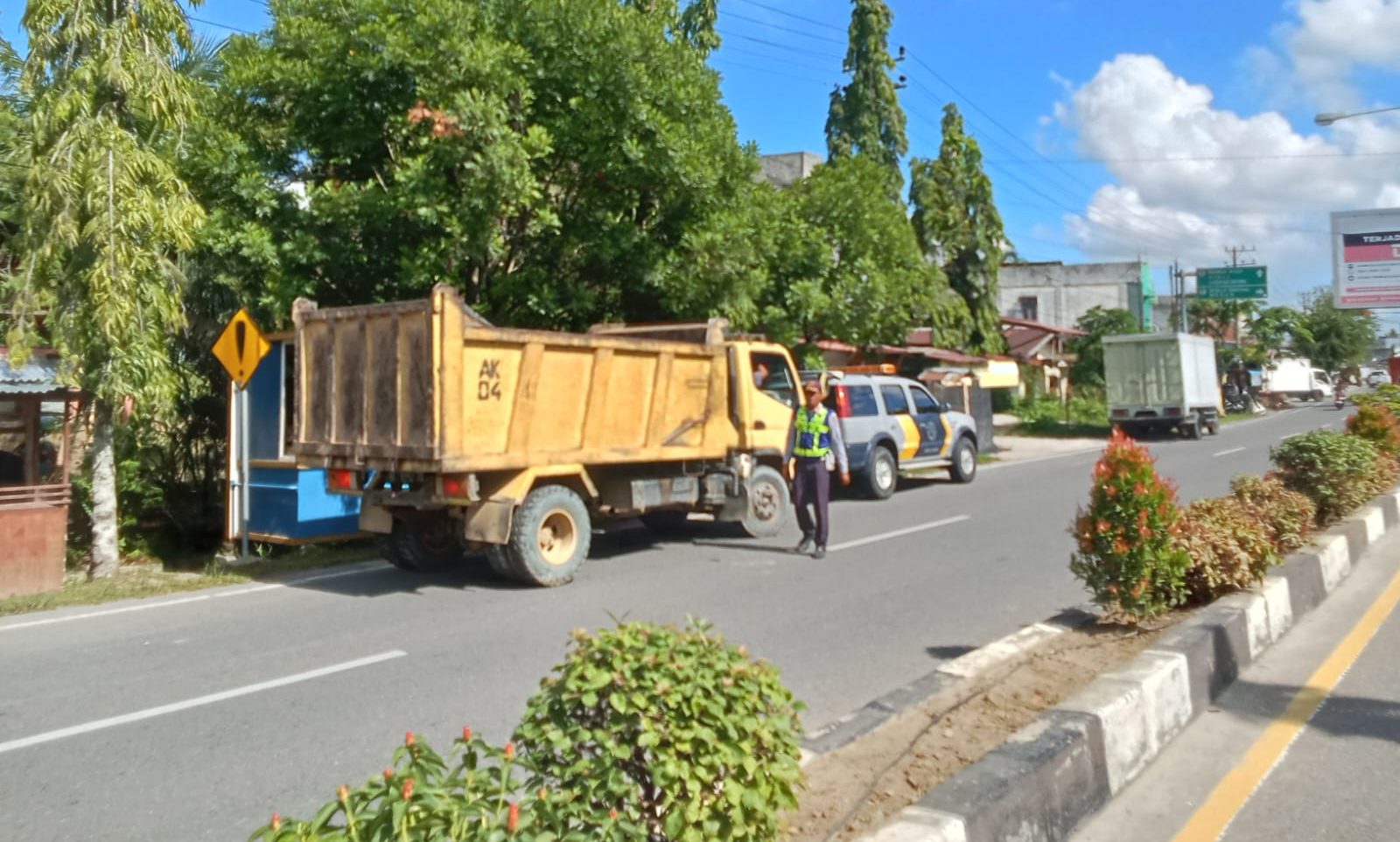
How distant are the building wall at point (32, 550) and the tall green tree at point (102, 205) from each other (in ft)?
1.62

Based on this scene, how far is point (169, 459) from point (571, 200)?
580 cm

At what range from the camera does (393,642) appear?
775 centimetres

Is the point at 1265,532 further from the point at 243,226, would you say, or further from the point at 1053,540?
the point at 243,226

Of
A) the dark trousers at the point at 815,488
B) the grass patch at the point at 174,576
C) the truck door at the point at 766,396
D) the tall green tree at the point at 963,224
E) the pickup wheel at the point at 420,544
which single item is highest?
the tall green tree at the point at 963,224

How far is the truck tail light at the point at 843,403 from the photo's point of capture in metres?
16.2

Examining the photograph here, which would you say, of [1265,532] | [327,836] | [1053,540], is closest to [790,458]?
[1053,540]

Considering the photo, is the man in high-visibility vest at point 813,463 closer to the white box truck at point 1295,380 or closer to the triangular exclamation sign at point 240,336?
the triangular exclamation sign at point 240,336

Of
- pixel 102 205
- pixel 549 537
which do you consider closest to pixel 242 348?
pixel 102 205

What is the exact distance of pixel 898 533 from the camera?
1295 cm

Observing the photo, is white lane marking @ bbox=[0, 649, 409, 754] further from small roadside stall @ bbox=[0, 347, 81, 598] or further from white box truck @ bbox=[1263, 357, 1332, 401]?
white box truck @ bbox=[1263, 357, 1332, 401]

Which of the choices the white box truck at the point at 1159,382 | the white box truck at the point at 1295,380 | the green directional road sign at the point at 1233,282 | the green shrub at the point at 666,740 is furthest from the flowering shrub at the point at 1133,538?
the white box truck at the point at 1295,380

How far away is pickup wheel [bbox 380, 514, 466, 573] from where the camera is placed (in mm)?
10477

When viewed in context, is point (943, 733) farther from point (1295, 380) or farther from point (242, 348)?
point (1295, 380)

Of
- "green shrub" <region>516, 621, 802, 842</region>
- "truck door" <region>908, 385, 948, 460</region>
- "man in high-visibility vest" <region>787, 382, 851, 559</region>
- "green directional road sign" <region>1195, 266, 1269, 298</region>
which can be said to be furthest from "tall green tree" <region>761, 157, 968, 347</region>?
"green directional road sign" <region>1195, 266, 1269, 298</region>
